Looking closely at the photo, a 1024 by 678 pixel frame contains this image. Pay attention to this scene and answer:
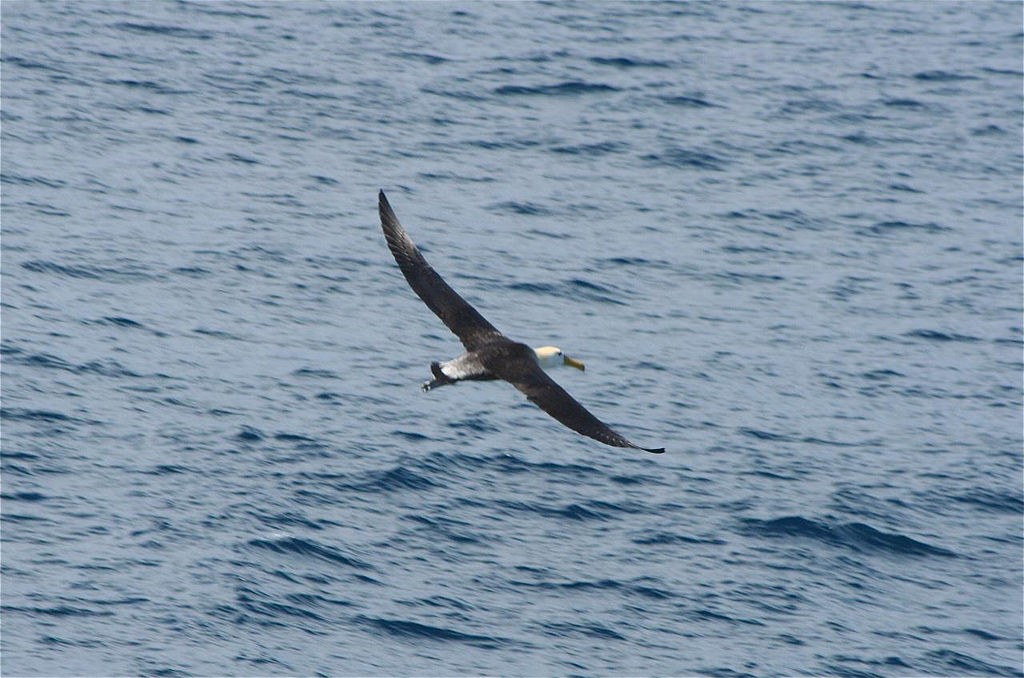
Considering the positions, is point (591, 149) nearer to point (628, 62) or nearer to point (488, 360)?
point (628, 62)

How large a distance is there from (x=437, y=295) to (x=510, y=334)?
8941 mm

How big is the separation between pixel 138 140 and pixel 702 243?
12.4 m

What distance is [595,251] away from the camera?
32250mm

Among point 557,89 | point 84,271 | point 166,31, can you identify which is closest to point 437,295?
point 84,271

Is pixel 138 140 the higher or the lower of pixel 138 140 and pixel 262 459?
the higher

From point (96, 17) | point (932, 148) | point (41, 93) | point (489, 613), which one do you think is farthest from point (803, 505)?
point (96, 17)

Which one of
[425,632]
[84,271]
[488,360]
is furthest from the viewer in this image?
[84,271]

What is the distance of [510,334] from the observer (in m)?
28.3

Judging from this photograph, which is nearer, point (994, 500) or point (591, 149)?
point (994, 500)

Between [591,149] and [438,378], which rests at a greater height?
[591,149]

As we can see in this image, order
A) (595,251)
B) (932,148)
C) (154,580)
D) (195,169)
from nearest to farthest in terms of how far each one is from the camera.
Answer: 1. (154,580)
2. (595,251)
3. (195,169)
4. (932,148)

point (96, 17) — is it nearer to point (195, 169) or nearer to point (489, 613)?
point (195, 169)

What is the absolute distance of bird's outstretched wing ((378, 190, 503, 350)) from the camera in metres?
18.7

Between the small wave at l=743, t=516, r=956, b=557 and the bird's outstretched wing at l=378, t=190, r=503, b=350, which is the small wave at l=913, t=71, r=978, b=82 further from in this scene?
the bird's outstretched wing at l=378, t=190, r=503, b=350
